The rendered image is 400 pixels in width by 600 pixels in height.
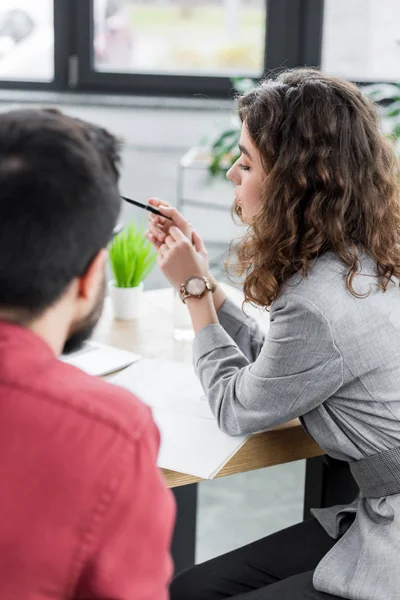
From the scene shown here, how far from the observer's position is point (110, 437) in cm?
65

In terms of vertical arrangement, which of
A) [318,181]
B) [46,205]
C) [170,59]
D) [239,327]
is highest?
[46,205]

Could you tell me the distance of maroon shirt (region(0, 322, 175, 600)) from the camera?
0.62 metres

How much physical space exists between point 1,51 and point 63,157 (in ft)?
11.1

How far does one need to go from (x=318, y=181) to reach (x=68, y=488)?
70 cm

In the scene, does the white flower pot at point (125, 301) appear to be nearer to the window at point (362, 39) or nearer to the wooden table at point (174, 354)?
the wooden table at point (174, 354)

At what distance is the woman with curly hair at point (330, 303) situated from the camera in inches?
45.9

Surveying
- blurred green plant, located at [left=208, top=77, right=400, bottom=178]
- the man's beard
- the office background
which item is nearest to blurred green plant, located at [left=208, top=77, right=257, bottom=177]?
blurred green plant, located at [left=208, top=77, right=400, bottom=178]

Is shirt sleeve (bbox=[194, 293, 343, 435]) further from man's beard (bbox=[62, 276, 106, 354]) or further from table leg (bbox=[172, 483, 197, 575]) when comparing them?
table leg (bbox=[172, 483, 197, 575])

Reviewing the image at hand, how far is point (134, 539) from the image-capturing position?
0.66 meters

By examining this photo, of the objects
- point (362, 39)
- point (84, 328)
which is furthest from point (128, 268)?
point (362, 39)

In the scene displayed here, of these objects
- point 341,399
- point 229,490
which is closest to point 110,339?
point 341,399

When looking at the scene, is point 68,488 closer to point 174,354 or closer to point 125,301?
point 174,354

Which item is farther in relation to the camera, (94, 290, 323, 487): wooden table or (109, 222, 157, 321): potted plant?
(109, 222, 157, 321): potted plant

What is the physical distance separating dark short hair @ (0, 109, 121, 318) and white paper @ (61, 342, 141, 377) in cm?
77
